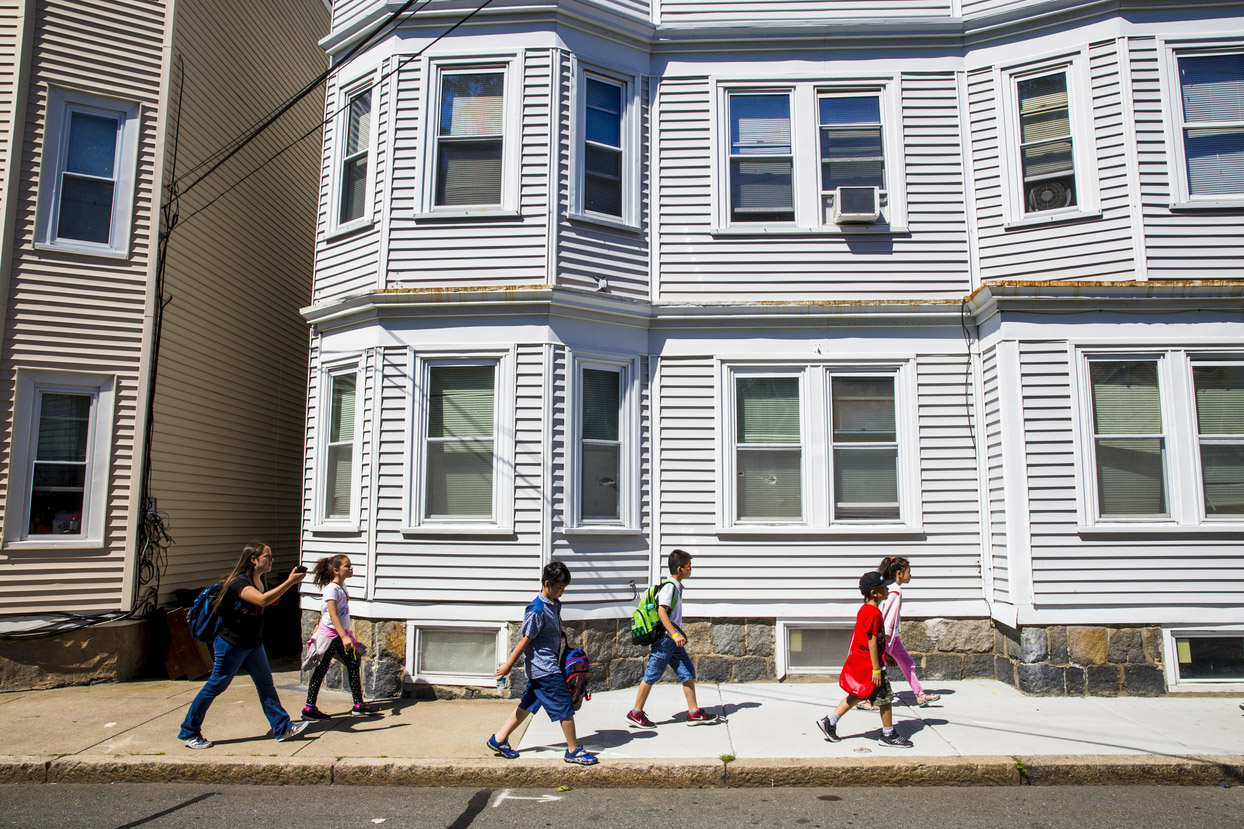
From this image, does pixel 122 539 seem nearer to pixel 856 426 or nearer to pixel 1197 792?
pixel 856 426

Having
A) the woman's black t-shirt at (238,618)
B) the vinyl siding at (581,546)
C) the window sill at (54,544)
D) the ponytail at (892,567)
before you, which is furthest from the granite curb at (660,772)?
the window sill at (54,544)

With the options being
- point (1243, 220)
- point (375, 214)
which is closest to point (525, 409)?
point (375, 214)

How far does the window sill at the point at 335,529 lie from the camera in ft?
29.5

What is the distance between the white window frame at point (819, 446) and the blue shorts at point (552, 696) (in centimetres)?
334

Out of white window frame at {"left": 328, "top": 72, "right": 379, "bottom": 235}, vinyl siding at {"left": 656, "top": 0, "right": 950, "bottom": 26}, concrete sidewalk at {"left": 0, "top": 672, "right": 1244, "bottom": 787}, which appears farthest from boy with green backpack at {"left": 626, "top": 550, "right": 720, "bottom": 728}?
vinyl siding at {"left": 656, "top": 0, "right": 950, "bottom": 26}

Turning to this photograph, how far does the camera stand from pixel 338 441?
31.5 feet

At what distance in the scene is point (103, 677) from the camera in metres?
9.22

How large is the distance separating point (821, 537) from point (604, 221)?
4.24 meters

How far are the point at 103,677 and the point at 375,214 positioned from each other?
5.93m

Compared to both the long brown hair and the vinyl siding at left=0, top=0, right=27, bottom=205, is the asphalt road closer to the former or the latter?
the long brown hair

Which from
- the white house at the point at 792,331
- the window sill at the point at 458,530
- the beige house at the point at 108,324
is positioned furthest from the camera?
the beige house at the point at 108,324

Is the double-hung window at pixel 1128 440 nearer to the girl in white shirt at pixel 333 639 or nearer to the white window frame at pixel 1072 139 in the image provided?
the white window frame at pixel 1072 139

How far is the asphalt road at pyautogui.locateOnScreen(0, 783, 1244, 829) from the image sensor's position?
5336mm

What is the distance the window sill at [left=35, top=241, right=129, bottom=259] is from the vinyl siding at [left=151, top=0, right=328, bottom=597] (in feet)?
1.84
